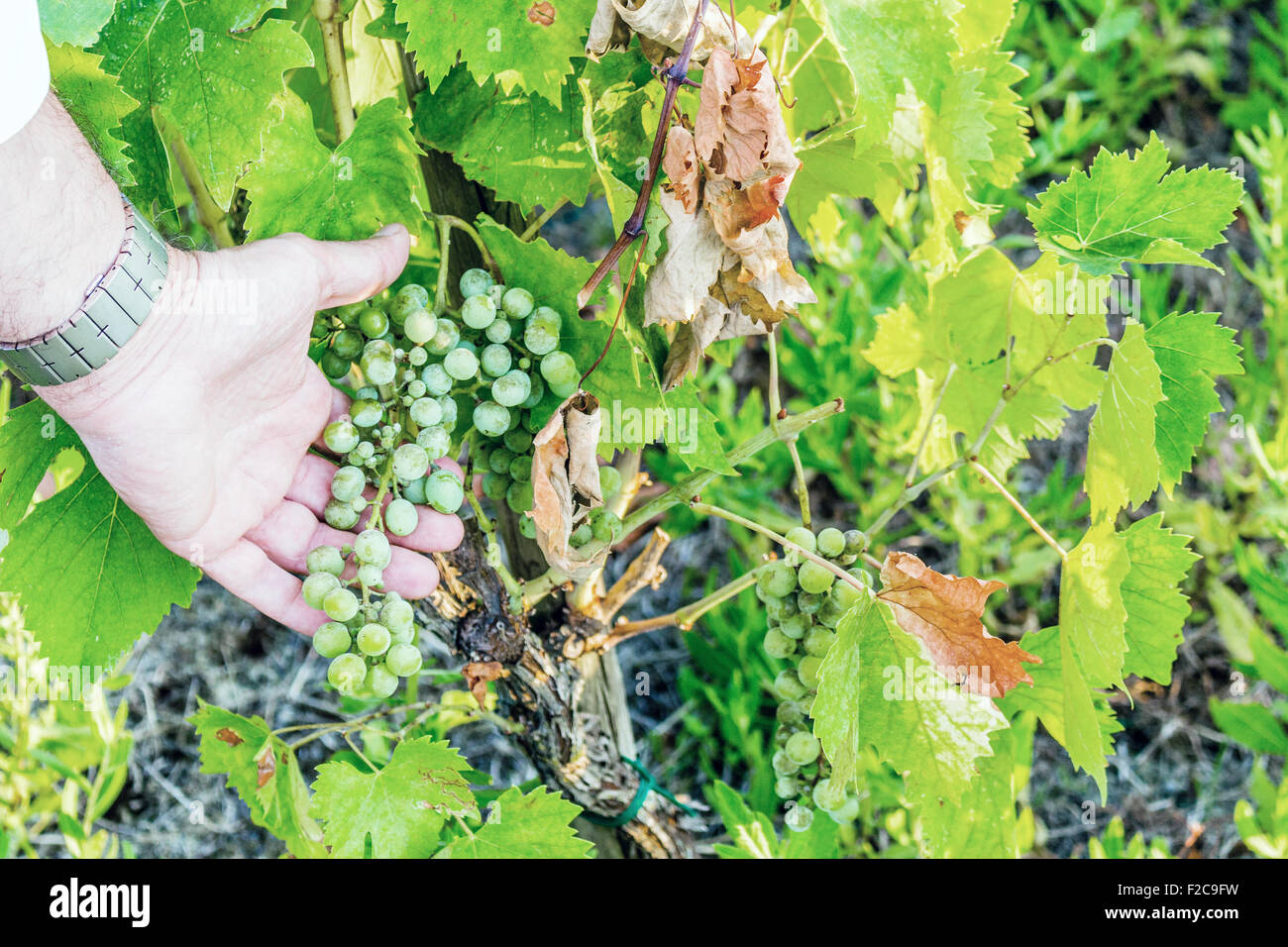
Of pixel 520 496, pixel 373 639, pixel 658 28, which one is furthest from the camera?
pixel 520 496

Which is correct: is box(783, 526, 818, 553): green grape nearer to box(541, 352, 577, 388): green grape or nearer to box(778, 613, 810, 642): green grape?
box(778, 613, 810, 642): green grape

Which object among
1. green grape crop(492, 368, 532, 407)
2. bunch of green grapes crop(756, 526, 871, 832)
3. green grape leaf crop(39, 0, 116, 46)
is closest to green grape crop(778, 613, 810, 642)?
bunch of green grapes crop(756, 526, 871, 832)

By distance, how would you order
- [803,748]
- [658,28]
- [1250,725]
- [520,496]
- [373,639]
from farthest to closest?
[1250,725] < [803,748] < [520,496] < [373,639] < [658,28]

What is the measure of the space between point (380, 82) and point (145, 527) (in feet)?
1.55

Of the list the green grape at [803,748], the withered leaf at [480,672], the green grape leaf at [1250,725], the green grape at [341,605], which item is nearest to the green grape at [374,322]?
the green grape at [341,605]

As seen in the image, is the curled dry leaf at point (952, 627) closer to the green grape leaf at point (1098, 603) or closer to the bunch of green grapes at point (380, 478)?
the green grape leaf at point (1098, 603)

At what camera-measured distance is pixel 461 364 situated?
74 centimetres

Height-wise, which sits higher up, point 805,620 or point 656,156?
point 656,156

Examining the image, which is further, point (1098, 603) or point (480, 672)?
point (480, 672)

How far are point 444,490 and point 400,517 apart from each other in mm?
39

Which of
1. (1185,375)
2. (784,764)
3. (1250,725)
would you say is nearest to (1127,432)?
(1185,375)

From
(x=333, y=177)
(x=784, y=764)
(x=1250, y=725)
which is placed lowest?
(x=1250, y=725)

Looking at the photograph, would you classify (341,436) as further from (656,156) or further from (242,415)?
(656,156)

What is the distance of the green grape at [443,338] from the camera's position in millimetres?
741
